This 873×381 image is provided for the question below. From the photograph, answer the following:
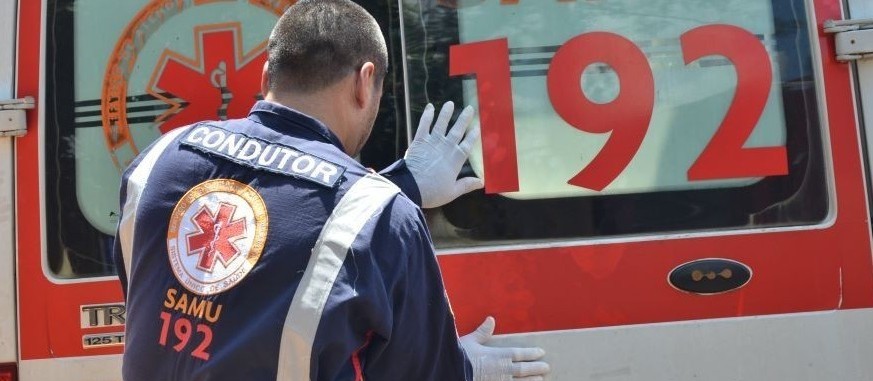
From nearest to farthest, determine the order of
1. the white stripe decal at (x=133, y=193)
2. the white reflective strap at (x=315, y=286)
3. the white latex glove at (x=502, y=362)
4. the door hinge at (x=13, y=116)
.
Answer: the white reflective strap at (x=315, y=286), the white stripe decal at (x=133, y=193), the white latex glove at (x=502, y=362), the door hinge at (x=13, y=116)

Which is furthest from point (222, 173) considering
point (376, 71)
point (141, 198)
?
point (376, 71)

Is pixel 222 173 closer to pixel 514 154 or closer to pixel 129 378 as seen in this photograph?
pixel 129 378

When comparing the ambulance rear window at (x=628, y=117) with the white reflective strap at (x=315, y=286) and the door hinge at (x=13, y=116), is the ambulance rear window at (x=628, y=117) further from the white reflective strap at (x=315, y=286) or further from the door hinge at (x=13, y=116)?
the door hinge at (x=13, y=116)

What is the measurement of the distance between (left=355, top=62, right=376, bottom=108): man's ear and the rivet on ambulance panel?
0.99 metres

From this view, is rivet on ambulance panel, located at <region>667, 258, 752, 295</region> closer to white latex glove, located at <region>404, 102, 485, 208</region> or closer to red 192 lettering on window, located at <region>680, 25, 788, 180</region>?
red 192 lettering on window, located at <region>680, 25, 788, 180</region>

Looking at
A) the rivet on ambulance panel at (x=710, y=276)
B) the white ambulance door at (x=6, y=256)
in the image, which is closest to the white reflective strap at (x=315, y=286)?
the rivet on ambulance panel at (x=710, y=276)

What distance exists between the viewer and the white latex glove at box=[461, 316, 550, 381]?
2.05 meters

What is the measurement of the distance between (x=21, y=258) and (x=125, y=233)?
3.00ft

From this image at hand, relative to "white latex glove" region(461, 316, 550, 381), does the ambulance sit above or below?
above

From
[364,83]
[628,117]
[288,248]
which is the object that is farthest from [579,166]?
[288,248]

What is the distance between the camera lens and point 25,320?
214cm

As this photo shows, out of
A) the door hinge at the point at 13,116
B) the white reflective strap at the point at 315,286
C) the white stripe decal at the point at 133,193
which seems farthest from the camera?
the door hinge at the point at 13,116

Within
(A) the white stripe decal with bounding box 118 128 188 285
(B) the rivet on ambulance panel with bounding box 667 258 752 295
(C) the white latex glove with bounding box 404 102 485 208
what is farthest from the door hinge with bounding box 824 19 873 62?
(A) the white stripe decal with bounding box 118 128 188 285

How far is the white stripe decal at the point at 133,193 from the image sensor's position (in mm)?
1403
